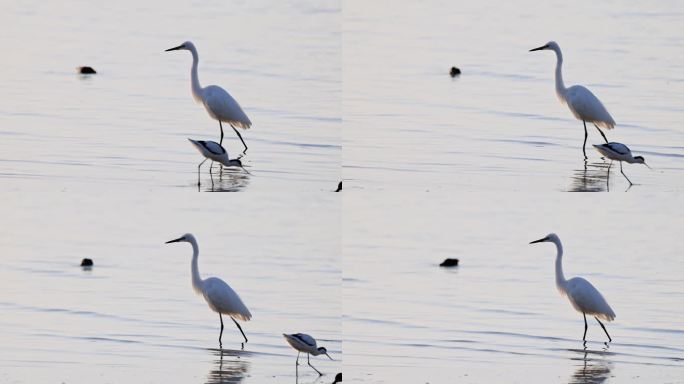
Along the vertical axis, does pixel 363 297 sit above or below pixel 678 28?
below

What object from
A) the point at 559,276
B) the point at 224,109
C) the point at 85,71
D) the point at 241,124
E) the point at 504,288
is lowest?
the point at 504,288

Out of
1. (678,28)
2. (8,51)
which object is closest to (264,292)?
(8,51)

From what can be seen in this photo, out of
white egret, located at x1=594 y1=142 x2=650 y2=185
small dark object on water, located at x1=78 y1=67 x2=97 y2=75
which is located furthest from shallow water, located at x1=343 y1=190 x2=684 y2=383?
small dark object on water, located at x1=78 y1=67 x2=97 y2=75

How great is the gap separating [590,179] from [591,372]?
148cm

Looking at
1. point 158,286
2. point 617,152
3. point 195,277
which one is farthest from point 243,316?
point 617,152

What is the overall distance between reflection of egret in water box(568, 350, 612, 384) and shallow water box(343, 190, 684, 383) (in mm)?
13

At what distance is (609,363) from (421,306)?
207 centimetres

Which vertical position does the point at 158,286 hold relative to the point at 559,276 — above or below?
below

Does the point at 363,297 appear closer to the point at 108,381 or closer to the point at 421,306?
the point at 421,306

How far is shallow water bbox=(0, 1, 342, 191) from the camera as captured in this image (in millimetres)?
8672

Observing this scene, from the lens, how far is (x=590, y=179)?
8609 millimetres

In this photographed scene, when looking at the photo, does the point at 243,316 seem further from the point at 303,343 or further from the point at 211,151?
the point at 211,151

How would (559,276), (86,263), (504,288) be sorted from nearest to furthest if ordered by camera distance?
(559,276), (504,288), (86,263)

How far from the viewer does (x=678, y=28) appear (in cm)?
1612
